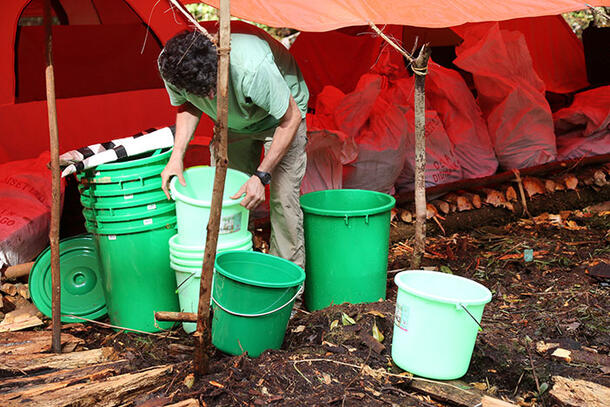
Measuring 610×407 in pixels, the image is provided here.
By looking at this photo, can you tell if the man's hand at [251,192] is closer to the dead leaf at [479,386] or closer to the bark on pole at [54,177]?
the bark on pole at [54,177]

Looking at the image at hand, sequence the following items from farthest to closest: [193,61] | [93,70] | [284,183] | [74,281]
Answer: [93,70] → [74,281] → [284,183] → [193,61]

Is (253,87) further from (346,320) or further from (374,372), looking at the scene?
(374,372)

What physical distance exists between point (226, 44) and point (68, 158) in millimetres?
1158

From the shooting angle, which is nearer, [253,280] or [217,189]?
[217,189]

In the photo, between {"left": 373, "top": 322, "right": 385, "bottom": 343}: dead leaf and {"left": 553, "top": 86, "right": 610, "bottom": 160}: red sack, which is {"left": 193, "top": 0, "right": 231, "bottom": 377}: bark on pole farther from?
{"left": 553, "top": 86, "right": 610, "bottom": 160}: red sack

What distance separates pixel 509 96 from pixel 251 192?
2.71 meters

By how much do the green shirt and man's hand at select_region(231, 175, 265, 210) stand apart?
0.32m

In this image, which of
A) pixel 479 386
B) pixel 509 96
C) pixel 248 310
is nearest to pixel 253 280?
pixel 248 310

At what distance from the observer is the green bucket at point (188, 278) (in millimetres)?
2891

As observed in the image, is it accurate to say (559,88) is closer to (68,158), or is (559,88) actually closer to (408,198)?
(408,198)

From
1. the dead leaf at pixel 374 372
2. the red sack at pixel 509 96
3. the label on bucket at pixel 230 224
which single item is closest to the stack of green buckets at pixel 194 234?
the label on bucket at pixel 230 224

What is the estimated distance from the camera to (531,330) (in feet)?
9.97

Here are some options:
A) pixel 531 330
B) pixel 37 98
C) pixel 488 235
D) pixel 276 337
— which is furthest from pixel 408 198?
pixel 37 98

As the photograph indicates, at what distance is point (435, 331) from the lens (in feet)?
8.18
